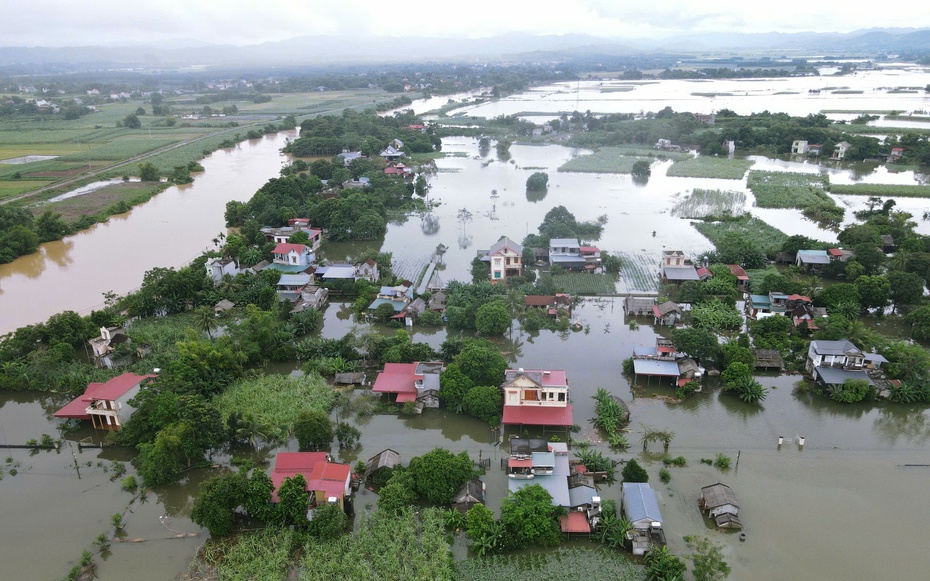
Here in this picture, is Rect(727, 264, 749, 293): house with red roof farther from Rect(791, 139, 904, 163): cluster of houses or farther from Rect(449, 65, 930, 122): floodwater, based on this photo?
Rect(449, 65, 930, 122): floodwater

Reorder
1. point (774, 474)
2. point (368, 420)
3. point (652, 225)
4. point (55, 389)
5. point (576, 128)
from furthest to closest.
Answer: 1. point (576, 128)
2. point (652, 225)
3. point (55, 389)
4. point (368, 420)
5. point (774, 474)

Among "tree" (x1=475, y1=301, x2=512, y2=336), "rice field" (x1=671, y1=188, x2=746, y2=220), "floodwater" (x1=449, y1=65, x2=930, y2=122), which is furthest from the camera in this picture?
"floodwater" (x1=449, y1=65, x2=930, y2=122)

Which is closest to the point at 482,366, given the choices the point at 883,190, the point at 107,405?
the point at 107,405

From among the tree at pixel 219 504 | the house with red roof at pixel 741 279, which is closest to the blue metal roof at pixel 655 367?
the house with red roof at pixel 741 279

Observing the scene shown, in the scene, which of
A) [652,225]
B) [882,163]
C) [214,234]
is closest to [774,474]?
[652,225]

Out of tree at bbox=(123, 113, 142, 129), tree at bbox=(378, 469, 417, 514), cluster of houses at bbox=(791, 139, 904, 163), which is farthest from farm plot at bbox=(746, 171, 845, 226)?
tree at bbox=(123, 113, 142, 129)

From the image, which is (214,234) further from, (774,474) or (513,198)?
(774,474)
